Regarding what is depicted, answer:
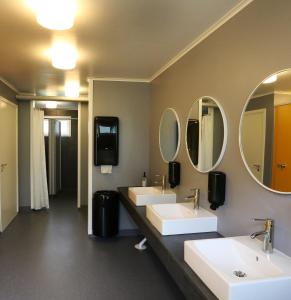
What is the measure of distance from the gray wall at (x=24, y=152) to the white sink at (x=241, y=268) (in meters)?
4.93

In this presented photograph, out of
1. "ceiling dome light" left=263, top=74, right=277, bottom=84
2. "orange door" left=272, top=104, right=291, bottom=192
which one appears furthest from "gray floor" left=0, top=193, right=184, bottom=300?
"ceiling dome light" left=263, top=74, right=277, bottom=84

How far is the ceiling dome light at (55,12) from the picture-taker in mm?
1852

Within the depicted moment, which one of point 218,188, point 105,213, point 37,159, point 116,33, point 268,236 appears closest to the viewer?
point 268,236

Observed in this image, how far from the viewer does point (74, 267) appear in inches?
131

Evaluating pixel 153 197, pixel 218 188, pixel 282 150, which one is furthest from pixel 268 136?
pixel 153 197

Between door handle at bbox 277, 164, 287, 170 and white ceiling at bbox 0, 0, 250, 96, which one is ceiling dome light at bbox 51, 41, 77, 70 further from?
door handle at bbox 277, 164, 287, 170

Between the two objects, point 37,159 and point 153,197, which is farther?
point 37,159

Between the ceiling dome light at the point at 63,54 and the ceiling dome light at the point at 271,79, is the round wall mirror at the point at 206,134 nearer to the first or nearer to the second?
the ceiling dome light at the point at 271,79

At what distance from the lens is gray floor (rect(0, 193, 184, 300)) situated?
2791 mm

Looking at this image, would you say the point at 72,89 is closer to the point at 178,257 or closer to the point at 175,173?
the point at 175,173

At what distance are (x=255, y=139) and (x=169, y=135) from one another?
1.73 metres

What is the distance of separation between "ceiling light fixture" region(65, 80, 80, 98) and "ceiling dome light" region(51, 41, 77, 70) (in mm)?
1384

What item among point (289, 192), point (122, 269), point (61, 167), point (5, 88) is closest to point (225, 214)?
point (289, 192)

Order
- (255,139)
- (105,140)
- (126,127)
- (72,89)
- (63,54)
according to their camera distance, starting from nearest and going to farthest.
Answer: (255,139) < (63,54) < (105,140) < (126,127) < (72,89)
